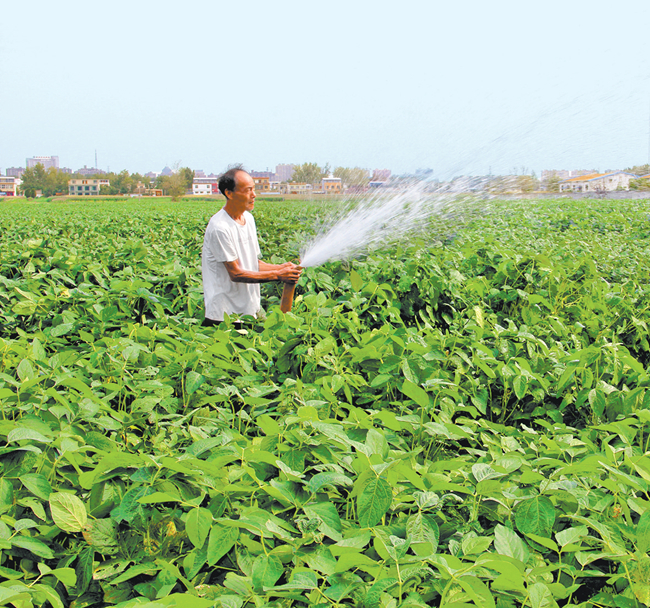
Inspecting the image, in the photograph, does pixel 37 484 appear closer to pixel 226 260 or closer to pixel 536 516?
pixel 536 516

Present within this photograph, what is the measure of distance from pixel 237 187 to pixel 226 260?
0.50 meters

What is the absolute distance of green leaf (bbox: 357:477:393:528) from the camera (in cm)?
125

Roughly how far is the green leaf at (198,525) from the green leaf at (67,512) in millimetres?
276

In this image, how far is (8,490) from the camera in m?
1.35

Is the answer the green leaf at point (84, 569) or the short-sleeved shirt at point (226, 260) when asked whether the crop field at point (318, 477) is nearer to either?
the green leaf at point (84, 569)

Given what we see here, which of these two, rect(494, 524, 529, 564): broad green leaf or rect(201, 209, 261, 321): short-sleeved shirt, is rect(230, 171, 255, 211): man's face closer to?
rect(201, 209, 261, 321): short-sleeved shirt

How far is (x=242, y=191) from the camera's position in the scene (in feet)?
11.6

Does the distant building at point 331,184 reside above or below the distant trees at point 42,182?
below

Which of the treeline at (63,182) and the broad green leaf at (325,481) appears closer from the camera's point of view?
the broad green leaf at (325,481)

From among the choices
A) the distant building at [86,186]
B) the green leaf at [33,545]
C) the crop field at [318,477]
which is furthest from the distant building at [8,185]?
the green leaf at [33,545]

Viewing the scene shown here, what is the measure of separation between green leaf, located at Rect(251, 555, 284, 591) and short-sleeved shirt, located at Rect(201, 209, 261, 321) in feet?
8.13

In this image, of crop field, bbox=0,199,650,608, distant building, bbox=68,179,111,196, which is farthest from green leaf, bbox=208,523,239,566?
distant building, bbox=68,179,111,196

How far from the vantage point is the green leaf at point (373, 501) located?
125 centimetres

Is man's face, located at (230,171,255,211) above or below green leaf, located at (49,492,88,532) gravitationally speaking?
above
